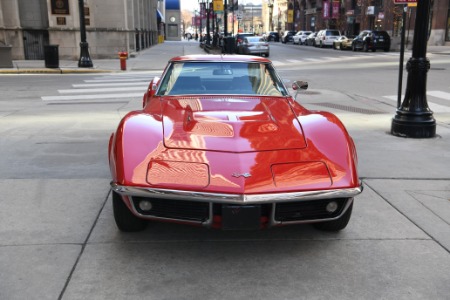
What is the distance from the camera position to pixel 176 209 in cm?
322

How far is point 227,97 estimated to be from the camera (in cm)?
468

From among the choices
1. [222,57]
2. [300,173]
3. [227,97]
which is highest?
[222,57]

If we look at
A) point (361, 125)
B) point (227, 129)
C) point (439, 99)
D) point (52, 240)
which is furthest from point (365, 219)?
point (439, 99)

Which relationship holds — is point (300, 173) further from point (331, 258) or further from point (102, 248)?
point (102, 248)

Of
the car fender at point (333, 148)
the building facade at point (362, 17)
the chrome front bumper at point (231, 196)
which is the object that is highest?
the building facade at point (362, 17)

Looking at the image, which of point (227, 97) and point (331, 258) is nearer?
point (331, 258)

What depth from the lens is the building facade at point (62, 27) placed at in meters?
24.3

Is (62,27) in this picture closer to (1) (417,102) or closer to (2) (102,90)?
(2) (102,90)

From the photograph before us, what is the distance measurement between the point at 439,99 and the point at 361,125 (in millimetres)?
4366

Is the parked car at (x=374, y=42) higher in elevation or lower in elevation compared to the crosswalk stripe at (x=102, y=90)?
higher

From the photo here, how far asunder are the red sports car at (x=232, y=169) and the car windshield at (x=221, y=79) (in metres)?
0.73

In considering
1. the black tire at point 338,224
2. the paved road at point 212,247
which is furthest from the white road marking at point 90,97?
the black tire at point 338,224

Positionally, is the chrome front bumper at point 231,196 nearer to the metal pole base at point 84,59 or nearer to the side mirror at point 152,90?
the side mirror at point 152,90

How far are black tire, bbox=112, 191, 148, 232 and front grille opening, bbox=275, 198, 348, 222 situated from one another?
3.78 ft
